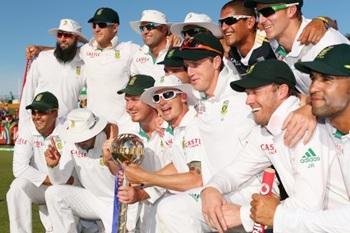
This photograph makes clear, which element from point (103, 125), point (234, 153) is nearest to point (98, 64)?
point (103, 125)

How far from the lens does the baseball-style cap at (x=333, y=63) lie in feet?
11.5

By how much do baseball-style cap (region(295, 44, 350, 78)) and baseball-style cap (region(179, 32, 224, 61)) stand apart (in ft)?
5.22

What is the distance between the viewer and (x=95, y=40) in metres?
8.05

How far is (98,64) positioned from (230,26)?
2747mm

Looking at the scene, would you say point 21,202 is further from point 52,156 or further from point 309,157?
point 309,157

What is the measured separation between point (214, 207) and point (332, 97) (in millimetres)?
1226

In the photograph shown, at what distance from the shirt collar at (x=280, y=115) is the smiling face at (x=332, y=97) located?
51 cm

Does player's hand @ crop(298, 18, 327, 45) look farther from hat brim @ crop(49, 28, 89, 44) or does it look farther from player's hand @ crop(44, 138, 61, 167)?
hat brim @ crop(49, 28, 89, 44)

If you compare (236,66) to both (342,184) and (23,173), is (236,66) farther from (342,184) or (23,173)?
(23,173)

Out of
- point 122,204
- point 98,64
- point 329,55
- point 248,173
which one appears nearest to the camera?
point 329,55

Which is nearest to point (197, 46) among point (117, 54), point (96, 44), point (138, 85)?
point (138, 85)

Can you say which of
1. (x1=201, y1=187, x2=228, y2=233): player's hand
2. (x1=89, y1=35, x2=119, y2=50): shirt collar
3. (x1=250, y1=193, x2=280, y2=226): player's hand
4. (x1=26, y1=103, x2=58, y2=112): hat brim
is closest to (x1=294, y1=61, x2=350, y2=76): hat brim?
(x1=250, y1=193, x2=280, y2=226): player's hand

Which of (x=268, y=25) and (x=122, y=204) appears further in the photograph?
(x=122, y=204)

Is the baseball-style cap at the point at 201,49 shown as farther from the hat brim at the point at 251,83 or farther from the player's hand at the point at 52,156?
the player's hand at the point at 52,156
